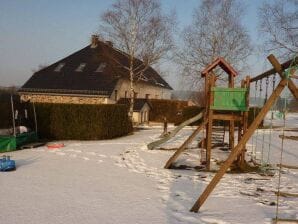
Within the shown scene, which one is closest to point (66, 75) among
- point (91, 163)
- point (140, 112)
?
point (140, 112)

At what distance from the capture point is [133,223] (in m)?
5.85

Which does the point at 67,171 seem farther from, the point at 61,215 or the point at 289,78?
the point at 289,78

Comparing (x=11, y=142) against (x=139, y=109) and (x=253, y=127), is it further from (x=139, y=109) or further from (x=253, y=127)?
(x=139, y=109)

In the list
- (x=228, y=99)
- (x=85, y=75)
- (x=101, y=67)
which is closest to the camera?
(x=228, y=99)

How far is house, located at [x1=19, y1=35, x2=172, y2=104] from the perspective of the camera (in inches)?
1081

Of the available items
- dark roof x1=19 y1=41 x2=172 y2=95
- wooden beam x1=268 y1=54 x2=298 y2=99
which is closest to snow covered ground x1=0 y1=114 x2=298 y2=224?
wooden beam x1=268 y1=54 x2=298 y2=99

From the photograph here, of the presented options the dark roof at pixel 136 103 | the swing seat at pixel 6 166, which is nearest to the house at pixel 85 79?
the dark roof at pixel 136 103

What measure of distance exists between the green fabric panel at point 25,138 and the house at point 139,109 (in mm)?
14560

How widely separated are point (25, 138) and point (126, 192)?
929 cm

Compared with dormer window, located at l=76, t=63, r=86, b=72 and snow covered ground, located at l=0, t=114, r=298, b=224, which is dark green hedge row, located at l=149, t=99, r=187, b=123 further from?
snow covered ground, located at l=0, t=114, r=298, b=224

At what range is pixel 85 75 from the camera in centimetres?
3109

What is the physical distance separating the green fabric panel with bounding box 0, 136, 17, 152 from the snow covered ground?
56.5 inches

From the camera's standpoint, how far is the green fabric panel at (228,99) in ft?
35.7

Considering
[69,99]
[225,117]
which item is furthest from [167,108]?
[225,117]
